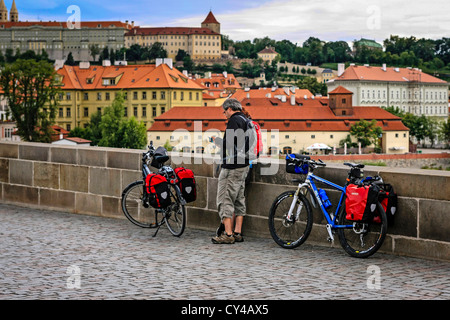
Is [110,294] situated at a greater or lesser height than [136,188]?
lesser

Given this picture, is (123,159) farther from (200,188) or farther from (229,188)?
(229,188)

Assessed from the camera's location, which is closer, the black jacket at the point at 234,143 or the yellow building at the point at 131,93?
the black jacket at the point at 234,143

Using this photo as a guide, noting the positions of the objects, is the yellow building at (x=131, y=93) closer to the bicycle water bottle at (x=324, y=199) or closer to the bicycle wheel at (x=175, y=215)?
the bicycle wheel at (x=175, y=215)

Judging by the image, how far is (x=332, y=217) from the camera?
22.1ft

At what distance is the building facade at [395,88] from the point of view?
5404 inches

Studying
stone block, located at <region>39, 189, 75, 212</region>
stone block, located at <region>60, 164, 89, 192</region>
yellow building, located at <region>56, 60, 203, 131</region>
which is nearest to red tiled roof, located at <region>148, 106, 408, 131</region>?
yellow building, located at <region>56, 60, 203, 131</region>

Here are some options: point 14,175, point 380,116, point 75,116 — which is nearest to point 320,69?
point 380,116

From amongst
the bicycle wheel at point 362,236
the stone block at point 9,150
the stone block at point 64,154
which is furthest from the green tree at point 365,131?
the bicycle wheel at point 362,236

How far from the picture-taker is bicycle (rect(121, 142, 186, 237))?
774cm

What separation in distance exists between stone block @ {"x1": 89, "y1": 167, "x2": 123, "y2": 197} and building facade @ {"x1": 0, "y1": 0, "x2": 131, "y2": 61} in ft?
612

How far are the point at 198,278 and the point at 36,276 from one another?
4.21 feet

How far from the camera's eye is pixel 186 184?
25.3ft

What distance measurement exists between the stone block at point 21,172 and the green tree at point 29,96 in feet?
203
